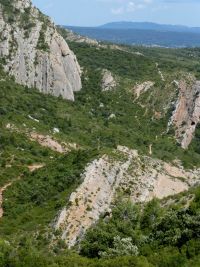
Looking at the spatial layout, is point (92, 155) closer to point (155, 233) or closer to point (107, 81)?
point (155, 233)

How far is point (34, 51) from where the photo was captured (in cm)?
11725

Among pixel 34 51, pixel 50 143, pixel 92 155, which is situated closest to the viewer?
pixel 92 155

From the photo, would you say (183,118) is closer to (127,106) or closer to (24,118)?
(127,106)

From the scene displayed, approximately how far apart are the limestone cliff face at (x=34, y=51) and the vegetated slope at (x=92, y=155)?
3.97 meters

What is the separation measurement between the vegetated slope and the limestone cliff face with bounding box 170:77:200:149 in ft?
5.73

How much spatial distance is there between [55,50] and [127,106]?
20.1 meters

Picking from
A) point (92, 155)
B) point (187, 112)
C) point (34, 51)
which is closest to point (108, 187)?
point (92, 155)

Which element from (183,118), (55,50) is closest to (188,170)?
(183,118)

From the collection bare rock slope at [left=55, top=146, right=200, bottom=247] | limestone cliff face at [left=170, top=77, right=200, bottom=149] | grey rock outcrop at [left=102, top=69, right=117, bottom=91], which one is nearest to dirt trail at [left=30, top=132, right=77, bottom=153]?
bare rock slope at [left=55, top=146, right=200, bottom=247]

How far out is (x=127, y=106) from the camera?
124562 mm

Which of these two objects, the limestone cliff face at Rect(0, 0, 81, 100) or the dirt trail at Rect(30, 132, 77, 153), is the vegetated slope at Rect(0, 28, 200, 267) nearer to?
the dirt trail at Rect(30, 132, 77, 153)

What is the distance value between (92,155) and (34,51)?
2274 inches

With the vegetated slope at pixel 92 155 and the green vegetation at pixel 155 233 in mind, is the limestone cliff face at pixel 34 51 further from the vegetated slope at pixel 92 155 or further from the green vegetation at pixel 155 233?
the green vegetation at pixel 155 233

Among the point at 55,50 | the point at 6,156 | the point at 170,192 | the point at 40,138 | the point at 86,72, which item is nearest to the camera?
the point at 170,192
